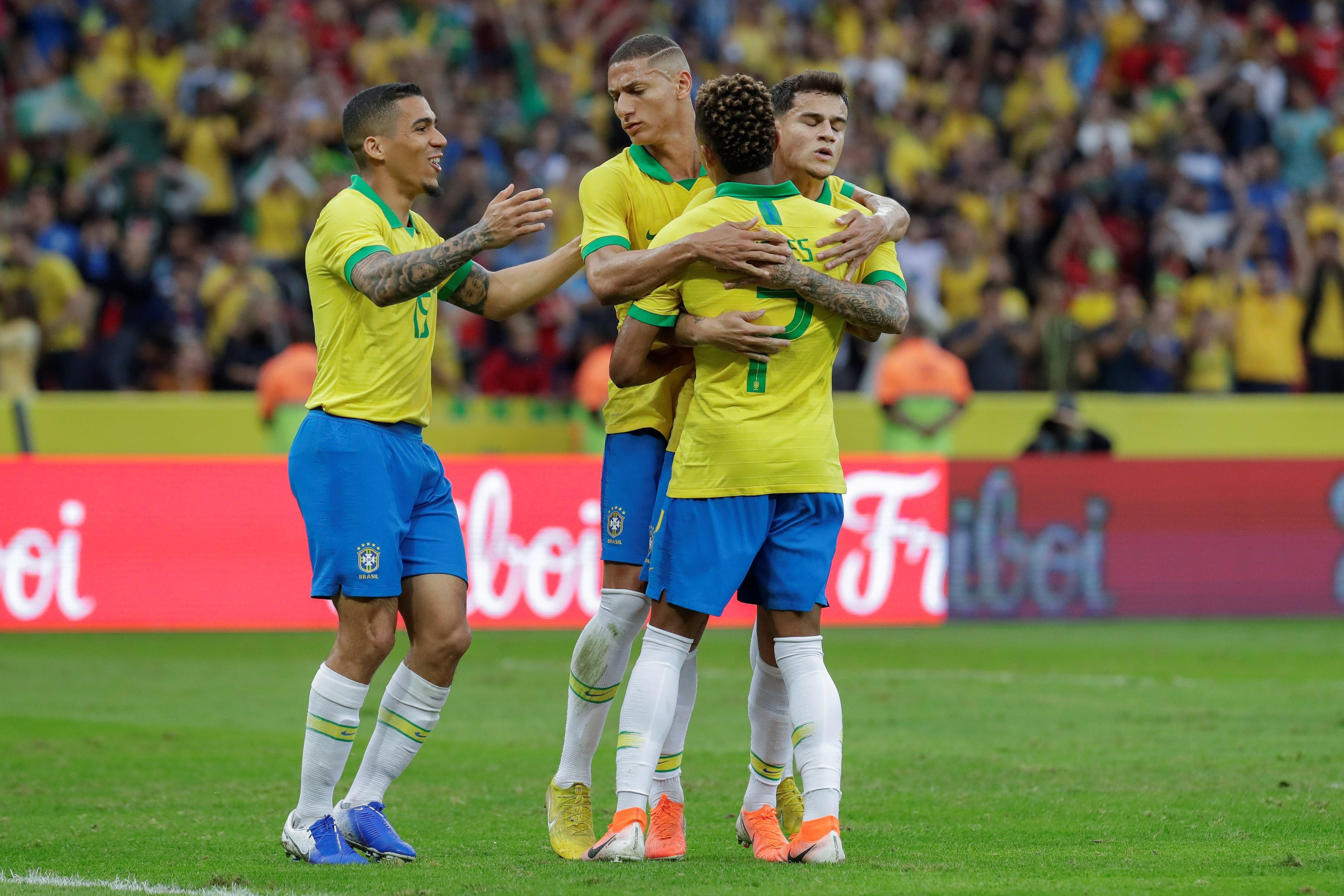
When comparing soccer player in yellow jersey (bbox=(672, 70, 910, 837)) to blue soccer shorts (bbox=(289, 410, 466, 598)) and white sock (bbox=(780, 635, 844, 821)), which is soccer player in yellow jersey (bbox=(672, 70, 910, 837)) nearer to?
white sock (bbox=(780, 635, 844, 821))

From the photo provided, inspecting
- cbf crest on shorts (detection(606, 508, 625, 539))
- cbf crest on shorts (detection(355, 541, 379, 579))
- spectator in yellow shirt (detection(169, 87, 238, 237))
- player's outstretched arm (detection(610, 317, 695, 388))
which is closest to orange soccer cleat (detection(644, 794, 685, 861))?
cbf crest on shorts (detection(606, 508, 625, 539))

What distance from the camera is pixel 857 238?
557 centimetres

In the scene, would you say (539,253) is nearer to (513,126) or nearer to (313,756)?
(513,126)

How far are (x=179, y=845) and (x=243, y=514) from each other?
6912mm

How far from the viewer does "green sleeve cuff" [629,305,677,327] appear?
5.58 meters

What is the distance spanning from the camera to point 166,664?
1163 centimetres

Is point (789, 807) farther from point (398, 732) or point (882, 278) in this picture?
point (882, 278)

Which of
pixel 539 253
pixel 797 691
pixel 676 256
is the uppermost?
pixel 539 253

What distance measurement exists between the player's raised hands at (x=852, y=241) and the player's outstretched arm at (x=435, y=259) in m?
0.91

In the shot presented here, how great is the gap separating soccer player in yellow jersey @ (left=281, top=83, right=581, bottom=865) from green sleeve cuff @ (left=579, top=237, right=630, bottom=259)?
7.1 inches

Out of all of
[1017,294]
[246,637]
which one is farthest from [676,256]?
[1017,294]

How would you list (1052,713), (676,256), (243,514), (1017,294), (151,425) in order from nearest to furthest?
(676,256)
(1052,713)
(243,514)
(151,425)
(1017,294)

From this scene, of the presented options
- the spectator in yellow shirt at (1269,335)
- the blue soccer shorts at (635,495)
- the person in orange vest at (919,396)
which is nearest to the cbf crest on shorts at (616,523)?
the blue soccer shorts at (635,495)

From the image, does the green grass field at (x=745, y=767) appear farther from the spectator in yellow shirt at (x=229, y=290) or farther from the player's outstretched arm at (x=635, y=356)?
the spectator in yellow shirt at (x=229, y=290)
